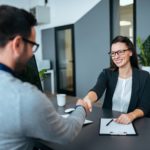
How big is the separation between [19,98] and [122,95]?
133cm

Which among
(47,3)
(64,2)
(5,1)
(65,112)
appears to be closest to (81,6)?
(64,2)

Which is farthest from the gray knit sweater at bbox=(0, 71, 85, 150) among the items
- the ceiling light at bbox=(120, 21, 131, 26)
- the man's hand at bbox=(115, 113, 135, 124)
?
the ceiling light at bbox=(120, 21, 131, 26)

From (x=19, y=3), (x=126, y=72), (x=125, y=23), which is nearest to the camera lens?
(x=126, y=72)

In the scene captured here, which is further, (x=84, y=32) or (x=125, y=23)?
(x=84, y=32)

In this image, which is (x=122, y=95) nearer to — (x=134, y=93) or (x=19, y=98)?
(x=134, y=93)

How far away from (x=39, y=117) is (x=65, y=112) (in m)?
0.94

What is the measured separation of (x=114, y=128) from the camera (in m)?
1.38

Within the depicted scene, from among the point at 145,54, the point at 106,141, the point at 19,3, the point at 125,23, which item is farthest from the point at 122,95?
the point at 19,3

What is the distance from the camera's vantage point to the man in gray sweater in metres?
0.82

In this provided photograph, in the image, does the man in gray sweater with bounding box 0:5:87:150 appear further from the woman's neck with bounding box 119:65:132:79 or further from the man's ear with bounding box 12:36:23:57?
the woman's neck with bounding box 119:65:132:79

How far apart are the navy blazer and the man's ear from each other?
3.78 ft

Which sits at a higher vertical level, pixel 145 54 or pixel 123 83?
pixel 145 54

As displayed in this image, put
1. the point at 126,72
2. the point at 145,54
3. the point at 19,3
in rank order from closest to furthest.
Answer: the point at 126,72
the point at 145,54
the point at 19,3

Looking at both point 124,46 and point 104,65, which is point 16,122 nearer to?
point 124,46
